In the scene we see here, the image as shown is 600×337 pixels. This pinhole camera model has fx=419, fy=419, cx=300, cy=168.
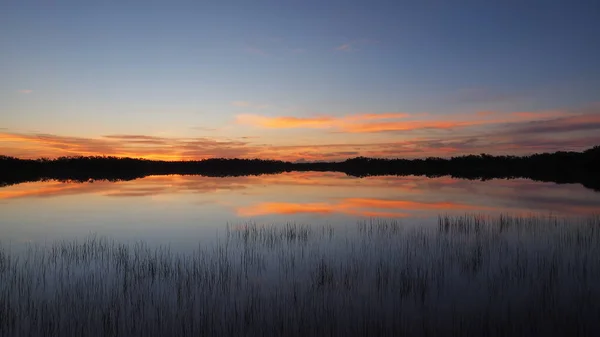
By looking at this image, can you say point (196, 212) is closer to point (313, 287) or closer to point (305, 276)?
point (305, 276)

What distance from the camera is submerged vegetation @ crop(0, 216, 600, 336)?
715 cm

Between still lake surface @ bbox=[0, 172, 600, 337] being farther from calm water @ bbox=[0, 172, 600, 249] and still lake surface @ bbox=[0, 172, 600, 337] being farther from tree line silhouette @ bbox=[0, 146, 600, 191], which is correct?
tree line silhouette @ bbox=[0, 146, 600, 191]

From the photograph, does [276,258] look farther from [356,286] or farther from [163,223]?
[163,223]

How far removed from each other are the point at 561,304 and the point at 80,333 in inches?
338

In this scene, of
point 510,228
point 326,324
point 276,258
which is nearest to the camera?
point 326,324

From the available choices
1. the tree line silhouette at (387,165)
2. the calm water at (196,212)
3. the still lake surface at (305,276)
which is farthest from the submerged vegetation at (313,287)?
the tree line silhouette at (387,165)

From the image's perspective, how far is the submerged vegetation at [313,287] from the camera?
715 centimetres

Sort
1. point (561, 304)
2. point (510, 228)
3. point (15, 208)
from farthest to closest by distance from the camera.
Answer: point (15, 208)
point (510, 228)
point (561, 304)

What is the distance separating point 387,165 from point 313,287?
12594cm

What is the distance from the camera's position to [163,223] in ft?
65.1

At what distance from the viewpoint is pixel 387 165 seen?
132m

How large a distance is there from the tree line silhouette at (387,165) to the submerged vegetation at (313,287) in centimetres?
4697

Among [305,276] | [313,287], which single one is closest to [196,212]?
[305,276]

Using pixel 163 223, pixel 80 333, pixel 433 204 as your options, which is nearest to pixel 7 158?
pixel 163 223
